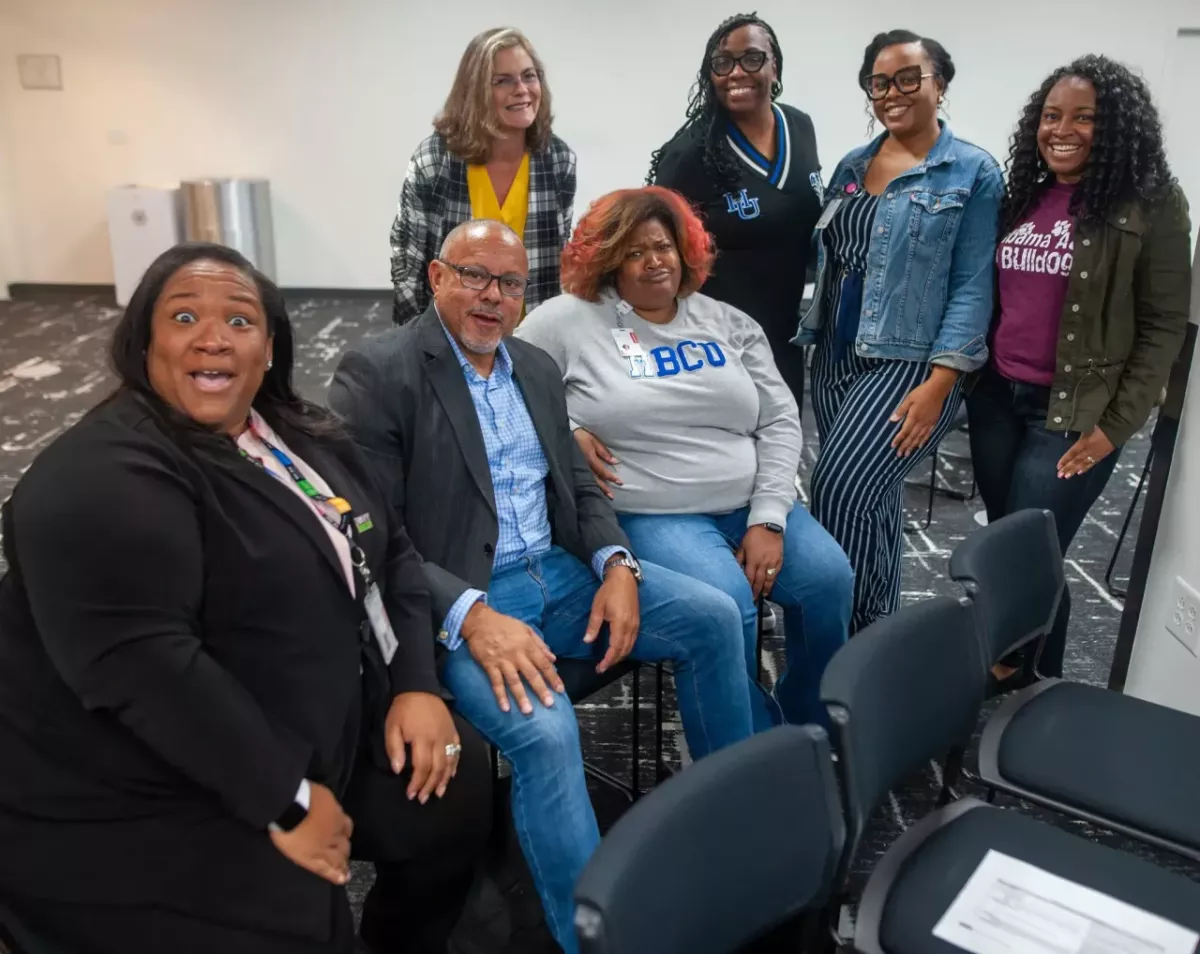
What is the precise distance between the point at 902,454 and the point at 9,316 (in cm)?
669

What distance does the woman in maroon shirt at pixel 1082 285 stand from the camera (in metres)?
2.03

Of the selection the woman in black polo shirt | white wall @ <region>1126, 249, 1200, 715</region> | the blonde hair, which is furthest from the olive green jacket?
the blonde hair

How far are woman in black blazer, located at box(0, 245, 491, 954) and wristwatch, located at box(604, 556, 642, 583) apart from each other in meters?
0.56

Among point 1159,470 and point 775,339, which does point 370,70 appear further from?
point 1159,470

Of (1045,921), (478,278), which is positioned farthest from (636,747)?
(478,278)

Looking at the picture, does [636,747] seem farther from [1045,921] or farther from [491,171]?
[491,171]

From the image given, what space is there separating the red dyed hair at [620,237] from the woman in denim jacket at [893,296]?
0.41m

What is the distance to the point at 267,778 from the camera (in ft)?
4.01

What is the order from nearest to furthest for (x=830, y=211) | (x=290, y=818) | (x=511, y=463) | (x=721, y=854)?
(x=721, y=854) < (x=290, y=818) < (x=511, y=463) < (x=830, y=211)

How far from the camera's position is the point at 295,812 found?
1271mm

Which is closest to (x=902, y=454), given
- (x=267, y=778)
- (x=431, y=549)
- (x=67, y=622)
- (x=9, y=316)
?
(x=431, y=549)

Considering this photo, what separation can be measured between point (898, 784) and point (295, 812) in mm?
897

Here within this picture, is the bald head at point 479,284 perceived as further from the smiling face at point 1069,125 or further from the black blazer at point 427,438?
the smiling face at point 1069,125

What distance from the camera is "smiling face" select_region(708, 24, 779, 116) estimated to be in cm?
240
